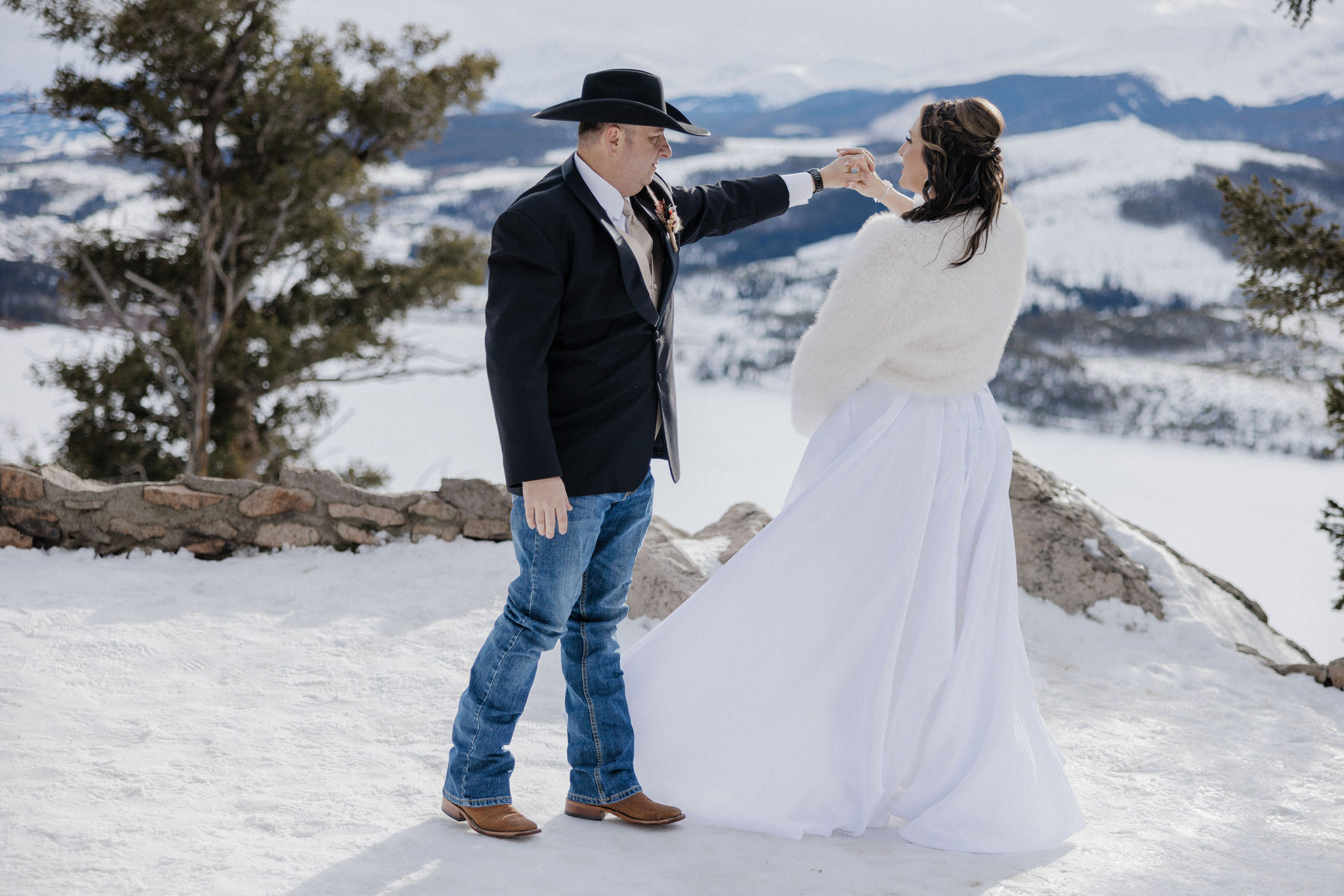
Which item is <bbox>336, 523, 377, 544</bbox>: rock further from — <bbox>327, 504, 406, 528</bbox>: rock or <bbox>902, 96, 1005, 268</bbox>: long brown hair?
<bbox>902, 96, 1005, 268</bbox>: long brown hair

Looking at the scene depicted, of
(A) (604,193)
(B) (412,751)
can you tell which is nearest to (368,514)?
(B) (412,751)

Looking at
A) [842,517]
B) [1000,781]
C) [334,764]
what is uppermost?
[842,517]

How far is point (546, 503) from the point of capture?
7.06 ft

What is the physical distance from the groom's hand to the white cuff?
121 cm

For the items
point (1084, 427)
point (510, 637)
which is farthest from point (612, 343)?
point (1084, 427)

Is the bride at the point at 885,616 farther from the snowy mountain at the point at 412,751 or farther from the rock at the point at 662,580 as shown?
the rock at the point at 662,580

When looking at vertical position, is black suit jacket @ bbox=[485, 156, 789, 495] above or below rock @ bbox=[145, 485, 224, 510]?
above

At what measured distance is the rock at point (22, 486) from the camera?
15.1 ft

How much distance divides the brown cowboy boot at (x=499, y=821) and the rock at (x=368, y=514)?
9.31 feet

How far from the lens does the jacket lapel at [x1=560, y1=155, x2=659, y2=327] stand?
2199 millimetres

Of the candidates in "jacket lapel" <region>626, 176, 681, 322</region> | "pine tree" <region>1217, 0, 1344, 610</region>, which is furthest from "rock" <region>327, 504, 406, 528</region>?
"pine tree" <region>1217, 0, 1344, 610</region>

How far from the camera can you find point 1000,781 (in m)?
2.47

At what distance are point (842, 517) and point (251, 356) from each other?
42.1ft

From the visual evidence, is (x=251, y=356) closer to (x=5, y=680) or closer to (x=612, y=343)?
(x=5, y=680)
